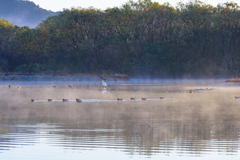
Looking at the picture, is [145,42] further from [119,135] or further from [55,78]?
[119,135]

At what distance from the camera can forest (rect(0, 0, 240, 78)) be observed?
81312 millimetres

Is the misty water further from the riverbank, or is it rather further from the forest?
the forest

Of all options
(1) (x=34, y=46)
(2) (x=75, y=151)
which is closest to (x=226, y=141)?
(2) (x=75, y=151)

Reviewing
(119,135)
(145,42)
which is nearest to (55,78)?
(145,42)

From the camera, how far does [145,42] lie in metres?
85.7

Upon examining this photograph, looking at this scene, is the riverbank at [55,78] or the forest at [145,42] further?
the forest at [145,42]

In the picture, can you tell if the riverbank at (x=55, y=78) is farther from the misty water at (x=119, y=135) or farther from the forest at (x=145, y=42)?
the misty water at (x=119, y=135)

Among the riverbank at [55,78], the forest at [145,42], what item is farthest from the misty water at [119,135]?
the forest at [145,42]

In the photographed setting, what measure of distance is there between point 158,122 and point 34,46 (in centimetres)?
8115

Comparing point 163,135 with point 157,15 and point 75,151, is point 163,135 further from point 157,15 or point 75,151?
point 157,15

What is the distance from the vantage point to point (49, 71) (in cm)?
8119

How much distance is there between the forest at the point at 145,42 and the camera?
3201 inches

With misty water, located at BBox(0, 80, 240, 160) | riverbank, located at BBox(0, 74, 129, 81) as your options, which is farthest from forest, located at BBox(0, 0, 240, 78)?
misty water, located at BBox(0, 80, 240, 160)

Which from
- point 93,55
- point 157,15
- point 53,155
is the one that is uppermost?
point 157,15
